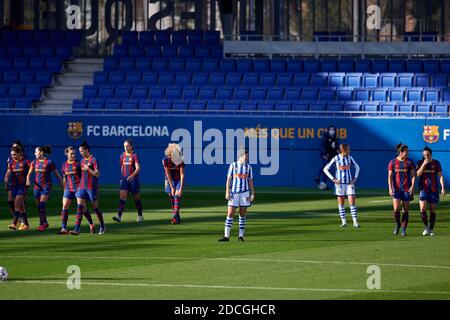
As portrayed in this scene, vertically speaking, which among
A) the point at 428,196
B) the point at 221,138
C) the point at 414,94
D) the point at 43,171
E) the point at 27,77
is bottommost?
the point at 428,196

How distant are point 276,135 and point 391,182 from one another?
19.5 meters

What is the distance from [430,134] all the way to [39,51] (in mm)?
19697

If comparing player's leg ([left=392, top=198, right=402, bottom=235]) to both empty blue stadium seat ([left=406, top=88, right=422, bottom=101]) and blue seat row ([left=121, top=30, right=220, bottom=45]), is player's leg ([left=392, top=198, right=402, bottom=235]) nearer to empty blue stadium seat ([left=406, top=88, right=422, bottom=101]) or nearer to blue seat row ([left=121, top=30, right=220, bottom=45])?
empty blue stadium seat ([left=406, top=88, right=422, bottom=101])

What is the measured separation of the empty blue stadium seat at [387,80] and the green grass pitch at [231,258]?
15054 millimetres

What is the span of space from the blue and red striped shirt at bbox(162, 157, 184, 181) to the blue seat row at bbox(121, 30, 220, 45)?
24993mm

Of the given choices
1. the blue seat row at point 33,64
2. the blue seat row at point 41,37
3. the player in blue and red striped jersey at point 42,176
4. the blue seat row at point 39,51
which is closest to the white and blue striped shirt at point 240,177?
the player in blue and red striped jersey at point 42,176

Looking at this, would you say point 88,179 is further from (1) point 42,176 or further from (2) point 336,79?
(2) point 336,79

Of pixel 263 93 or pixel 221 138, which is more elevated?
pixel 263 93

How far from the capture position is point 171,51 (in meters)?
55.5

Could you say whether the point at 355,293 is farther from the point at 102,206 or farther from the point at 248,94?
the point at 248,94

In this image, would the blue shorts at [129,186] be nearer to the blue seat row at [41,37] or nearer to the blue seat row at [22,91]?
Answer: the blue seat row at [22,91]

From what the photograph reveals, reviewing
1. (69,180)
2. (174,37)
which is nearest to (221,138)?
(174,37)

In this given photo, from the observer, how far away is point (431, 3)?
2484 inches

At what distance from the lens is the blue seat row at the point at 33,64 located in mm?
54906
